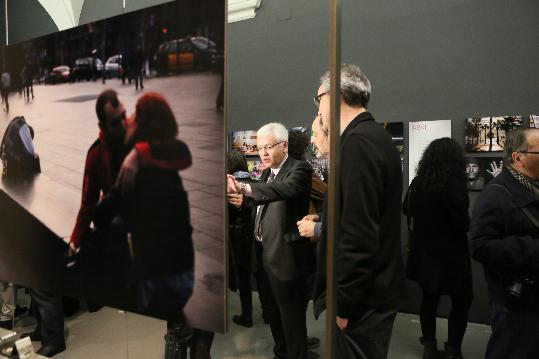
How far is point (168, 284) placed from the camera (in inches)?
40.4

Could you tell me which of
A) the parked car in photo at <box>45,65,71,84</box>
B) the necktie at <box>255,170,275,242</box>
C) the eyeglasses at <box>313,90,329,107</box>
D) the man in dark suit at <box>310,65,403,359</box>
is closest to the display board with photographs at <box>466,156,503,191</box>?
the man in dark suit at <box>310,65,403,359</box>

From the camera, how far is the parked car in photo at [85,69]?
3.68 ft

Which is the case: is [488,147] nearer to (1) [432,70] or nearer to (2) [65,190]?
(1) [432,70]

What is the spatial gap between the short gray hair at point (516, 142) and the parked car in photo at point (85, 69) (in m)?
1.73

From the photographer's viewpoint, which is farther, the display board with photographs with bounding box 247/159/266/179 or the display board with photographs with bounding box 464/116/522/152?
the display board with photographs with bounding box 464/116/522/152

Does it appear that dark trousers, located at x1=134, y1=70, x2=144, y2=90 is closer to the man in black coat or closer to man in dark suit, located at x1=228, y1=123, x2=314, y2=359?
man in dark suit, located at x1=228, y1=123, x2=314, y2=359

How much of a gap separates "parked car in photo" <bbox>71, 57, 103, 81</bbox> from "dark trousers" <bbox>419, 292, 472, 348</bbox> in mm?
2284

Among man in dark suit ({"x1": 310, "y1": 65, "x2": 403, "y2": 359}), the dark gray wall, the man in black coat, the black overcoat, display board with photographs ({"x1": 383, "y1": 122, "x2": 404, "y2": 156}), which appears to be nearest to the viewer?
man in dark suit ({"x1": 310, "y1": 65, "x2": 403, "y2": 359})

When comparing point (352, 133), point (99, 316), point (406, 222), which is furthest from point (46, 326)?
point (406, 222)

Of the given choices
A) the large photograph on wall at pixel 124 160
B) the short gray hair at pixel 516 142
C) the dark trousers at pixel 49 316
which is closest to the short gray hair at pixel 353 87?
the large photograph on wall at pixel 124 160

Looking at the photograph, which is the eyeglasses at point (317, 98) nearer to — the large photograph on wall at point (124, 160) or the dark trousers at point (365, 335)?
the large photograph on wall at point (124, 160)

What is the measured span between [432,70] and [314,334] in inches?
79.1

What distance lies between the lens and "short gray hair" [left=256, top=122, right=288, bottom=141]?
1.28 meters

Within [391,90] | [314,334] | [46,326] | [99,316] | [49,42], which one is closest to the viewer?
[314,334]
